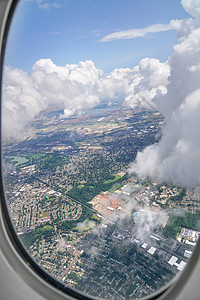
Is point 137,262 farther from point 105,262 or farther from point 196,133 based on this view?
point 196,133

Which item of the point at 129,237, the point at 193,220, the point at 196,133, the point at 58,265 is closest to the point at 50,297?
the point at 58,265

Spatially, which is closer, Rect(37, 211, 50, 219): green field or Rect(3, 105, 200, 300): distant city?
Rect(3, 105, 200, 300): distant city

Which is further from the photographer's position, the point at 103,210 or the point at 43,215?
the point at 103,210

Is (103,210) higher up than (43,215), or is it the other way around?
(43,215)

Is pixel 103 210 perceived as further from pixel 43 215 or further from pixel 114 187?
pixel 43 215

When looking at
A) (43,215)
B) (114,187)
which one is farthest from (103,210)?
(43,215)

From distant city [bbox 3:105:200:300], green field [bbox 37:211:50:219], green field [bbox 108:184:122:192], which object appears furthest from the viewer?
green field [bbox 108:184:122:192]

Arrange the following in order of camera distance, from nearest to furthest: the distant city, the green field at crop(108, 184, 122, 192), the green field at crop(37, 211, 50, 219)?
the distant city
the green field at crop(37, 211, 50, 219)
the green field at crop(108, 184, 122, 192)

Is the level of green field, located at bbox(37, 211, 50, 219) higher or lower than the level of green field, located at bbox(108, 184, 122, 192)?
lower

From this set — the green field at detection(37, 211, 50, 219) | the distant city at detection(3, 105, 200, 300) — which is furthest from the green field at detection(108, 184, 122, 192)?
the green field at detection(37, 211, 50, 219)

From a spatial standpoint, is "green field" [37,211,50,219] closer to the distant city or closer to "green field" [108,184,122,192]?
the distant city
